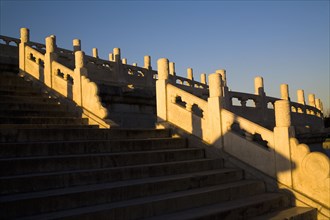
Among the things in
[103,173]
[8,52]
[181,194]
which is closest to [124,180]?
[103,173]

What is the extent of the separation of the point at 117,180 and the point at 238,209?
6.08 ft

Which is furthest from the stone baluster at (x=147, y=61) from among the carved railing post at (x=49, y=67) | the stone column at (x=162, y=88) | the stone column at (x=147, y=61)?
the stone column at (x=162, y=88)

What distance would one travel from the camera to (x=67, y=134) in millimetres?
6559

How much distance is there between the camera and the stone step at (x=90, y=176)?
15.0 ft

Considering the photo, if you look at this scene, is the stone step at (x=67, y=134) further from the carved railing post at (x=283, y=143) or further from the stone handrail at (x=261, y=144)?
the carved railing post at (x=283, y=143)

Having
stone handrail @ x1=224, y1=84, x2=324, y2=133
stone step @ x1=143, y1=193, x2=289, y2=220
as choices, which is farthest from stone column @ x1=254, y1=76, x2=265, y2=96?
stone step @ x1=143, y1=193, x2=289, y2=220

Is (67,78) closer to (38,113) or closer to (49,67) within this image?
(49,67)

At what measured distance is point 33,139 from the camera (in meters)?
6.14

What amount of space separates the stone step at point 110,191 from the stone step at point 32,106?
4340 millimetres

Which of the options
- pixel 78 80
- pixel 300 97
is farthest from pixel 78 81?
pixel 300 97

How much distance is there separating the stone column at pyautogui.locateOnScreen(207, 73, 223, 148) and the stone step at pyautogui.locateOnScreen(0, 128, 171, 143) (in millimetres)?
1234

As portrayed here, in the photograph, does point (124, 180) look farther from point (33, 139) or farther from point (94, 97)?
point (94, 97)

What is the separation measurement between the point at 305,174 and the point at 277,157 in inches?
23.2

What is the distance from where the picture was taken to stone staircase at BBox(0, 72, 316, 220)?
4457 mm
